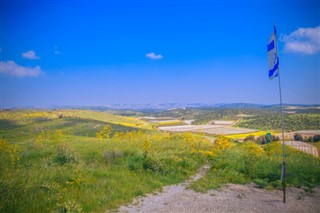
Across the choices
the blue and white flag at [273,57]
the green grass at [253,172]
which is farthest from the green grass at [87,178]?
the blue and white flag at [273,57]

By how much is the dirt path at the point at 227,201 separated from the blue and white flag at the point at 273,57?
440 centimetres

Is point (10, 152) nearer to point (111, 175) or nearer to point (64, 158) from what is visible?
point (64, 158)

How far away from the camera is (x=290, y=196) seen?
7457mm

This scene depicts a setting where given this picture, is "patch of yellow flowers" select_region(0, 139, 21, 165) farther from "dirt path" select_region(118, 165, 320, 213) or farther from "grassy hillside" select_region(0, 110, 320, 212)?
"dirt path" select_region(118, 165, 320, 213)

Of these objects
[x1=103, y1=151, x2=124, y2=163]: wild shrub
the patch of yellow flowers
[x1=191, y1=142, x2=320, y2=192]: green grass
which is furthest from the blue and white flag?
the patch of yellow flowers

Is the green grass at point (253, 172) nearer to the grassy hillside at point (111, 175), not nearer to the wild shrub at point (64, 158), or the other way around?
the grassy hillside at point (111, 175)

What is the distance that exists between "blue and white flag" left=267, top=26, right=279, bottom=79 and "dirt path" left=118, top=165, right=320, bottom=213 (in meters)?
4.40

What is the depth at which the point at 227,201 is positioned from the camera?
6934 mm

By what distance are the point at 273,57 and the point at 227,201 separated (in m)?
5.42

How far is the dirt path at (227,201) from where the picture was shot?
20.8ft

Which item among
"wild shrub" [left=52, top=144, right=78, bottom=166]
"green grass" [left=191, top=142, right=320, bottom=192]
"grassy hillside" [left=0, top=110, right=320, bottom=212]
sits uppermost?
"wild shrub" [left=52, top=144, right=78, bottom=166]

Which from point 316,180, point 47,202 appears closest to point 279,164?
point 316,180

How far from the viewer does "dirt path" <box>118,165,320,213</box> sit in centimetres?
633

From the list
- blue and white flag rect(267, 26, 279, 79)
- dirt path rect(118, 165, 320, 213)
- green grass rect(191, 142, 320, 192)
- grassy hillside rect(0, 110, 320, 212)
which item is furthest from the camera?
green grass rect(191, 142, 320, 192)
